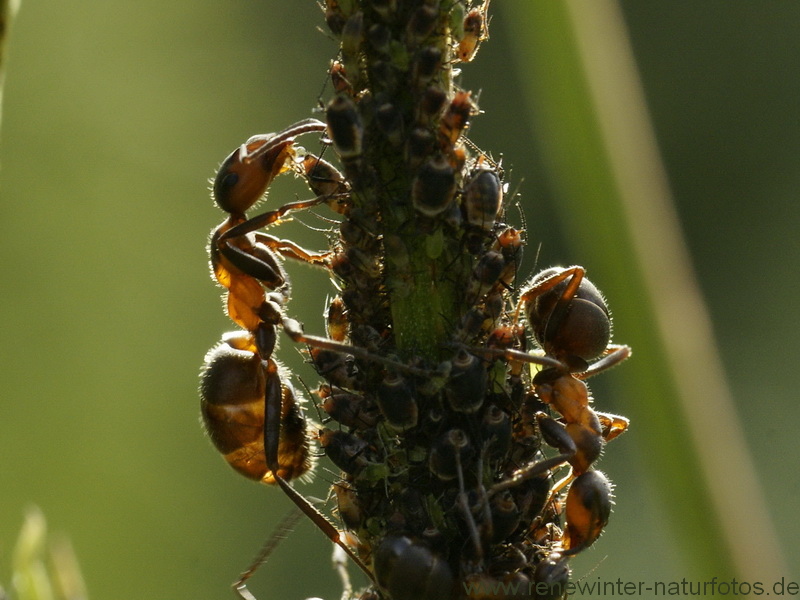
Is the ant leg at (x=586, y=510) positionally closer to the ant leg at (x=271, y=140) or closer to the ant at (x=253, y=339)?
the ant at (x=253, y=339)

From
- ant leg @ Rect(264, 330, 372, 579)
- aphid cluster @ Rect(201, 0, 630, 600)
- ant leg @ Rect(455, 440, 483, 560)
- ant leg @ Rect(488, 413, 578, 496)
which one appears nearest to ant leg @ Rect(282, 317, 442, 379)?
aphid cluster @ Rect(201, 0, 630, 600)

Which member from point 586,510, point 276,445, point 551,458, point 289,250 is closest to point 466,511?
point 551,458

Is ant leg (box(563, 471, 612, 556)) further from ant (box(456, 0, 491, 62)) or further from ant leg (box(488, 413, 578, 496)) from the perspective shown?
ant (box(456, 0, 491, 62))

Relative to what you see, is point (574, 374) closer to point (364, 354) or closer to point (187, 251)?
point (364, 354)

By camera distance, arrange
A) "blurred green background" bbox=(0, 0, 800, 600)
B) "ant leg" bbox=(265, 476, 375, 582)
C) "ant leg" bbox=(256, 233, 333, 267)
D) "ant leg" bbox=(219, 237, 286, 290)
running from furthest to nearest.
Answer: "blurred green background" bbox=(0, 0, 800, 600) → "ant leg" bbox=(219, 237, 286, 290) → "ant leg" bbox=(256, 233, 333, 267) → "ant leg" bbox=(265, 476, 375, 582)

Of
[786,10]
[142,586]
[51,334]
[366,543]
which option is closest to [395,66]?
[366,543]
